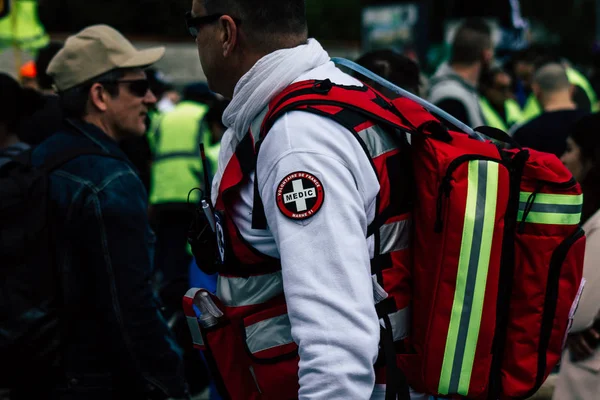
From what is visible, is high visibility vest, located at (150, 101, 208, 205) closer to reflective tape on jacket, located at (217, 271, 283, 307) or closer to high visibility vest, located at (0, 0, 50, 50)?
high visibility vest, located at (0, 0, 50, 50)

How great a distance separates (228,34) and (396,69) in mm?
2150

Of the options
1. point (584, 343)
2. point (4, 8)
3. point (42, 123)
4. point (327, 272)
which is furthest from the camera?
point (4, 8)

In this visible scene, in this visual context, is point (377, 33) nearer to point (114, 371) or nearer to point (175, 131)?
point (175, 131)

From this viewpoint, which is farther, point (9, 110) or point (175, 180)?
point (175, 180)

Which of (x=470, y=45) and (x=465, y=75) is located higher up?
(x=470, y=45)

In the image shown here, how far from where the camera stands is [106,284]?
9.19ft

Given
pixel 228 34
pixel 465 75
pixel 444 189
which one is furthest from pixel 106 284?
pixel 465 75

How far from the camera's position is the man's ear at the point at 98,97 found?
3.15 m

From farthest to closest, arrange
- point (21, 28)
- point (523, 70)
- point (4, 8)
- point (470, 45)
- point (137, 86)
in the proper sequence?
point (523, 70) < point (21, 28) < point (470, 45) < point (4, 8) < point (137, 86)

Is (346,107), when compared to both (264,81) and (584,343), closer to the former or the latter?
(264,81)

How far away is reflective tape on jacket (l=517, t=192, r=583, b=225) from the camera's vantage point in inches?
71.8

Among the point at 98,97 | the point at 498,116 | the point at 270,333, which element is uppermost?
the point at 98,97

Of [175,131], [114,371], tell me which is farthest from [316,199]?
[175,131]

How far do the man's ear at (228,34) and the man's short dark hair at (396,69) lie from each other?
2065 millimetres
